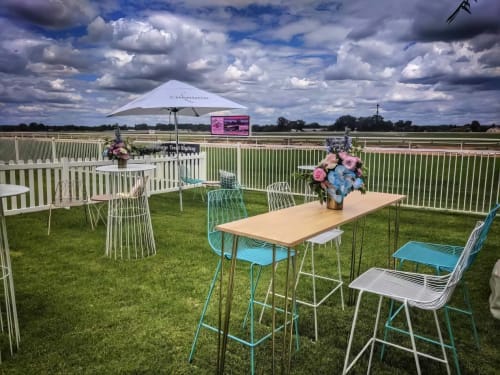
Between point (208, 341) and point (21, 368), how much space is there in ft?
4.00

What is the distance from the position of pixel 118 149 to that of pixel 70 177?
2.78 metres

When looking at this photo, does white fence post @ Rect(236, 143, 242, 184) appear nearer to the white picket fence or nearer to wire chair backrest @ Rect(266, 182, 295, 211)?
the white picket fence

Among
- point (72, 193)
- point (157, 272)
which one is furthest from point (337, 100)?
point (157, 272)

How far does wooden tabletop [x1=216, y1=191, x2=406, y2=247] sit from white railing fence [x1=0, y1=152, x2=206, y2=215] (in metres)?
4.10

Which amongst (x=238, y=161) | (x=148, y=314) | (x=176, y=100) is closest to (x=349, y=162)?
(x=148, y=314)

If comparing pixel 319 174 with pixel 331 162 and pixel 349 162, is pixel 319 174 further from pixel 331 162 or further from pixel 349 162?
pixel 349 162

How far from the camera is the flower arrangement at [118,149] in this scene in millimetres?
4766

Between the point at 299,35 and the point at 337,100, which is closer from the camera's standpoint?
the point at 337,100

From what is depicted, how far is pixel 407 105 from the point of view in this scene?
1251 cm

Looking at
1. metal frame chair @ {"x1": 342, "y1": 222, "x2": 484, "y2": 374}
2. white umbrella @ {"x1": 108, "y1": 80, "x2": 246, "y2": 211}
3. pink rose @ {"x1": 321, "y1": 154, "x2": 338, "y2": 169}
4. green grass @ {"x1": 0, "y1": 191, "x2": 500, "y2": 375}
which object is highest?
white umbrella @ {"x1": 108, "y1": 80, "x2": 246, "y2": 211}

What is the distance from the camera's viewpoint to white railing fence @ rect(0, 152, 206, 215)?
19.6 ft

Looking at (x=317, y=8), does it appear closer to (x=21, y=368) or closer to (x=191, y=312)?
(x=191, y=312)

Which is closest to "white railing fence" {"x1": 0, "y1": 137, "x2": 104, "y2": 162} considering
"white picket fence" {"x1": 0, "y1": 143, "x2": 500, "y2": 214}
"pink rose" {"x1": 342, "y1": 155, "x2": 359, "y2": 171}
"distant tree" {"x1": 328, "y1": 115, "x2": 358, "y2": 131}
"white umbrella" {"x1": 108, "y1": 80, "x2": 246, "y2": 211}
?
"white picket fence" {"x1": 0, "y1": 143, "x2": 500, "y2": 214}

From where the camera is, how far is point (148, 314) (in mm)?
3006
